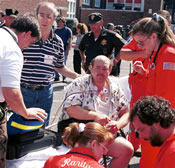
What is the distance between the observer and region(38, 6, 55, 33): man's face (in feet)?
12.7

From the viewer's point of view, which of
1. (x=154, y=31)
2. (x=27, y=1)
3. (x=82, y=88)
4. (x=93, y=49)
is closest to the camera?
(x=154, y=31)

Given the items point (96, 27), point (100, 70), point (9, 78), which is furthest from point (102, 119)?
point (96, 27)

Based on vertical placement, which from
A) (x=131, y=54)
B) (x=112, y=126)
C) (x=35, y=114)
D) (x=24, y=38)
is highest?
(x=24, y=38)

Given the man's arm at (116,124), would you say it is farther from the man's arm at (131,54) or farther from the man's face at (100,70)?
the man's arm at (131,54)

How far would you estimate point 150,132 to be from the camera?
2146 mm

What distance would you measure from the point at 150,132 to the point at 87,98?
5.01 ft

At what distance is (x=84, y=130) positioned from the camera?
2568mm

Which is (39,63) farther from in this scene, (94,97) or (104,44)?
(104,44)

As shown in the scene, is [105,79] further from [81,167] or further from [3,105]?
[81,167]

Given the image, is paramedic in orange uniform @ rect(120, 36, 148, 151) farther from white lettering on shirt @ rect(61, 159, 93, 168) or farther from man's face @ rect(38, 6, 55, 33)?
white lettering on shirt @ rect(61, 159, 93, 168)

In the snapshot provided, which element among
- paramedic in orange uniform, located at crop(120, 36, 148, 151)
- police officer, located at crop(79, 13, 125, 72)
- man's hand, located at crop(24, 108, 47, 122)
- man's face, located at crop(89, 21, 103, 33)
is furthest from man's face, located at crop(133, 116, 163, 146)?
man's face, located at crop(89, 21, 103, 33)

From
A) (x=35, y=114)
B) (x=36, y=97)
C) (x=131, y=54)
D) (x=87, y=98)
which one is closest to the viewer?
(x=35, y=114)

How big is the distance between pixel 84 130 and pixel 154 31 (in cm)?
118

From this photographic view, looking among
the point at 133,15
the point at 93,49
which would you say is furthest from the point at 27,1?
the point at 93,49
